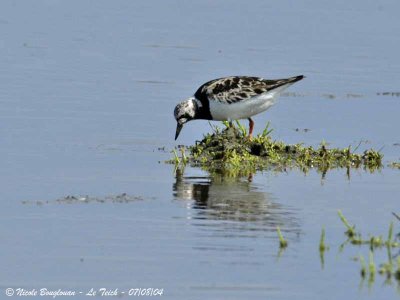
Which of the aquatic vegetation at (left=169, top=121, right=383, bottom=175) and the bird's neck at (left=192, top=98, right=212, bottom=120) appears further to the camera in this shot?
the bird's neck at (left=192, top=98, right=212, bottom=120)

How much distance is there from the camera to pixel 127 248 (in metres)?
10.7

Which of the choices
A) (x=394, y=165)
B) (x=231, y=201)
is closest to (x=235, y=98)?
(x=394, y=165)

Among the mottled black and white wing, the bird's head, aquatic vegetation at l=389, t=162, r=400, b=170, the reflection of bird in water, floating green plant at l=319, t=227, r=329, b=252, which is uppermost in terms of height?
the mottled black and white wing

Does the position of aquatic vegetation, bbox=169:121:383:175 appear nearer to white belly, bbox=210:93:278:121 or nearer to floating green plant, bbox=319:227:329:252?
white belly, bbox=210:93:278:121

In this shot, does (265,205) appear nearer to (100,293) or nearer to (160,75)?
(100,293)

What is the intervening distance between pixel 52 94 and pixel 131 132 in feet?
A: 8.34

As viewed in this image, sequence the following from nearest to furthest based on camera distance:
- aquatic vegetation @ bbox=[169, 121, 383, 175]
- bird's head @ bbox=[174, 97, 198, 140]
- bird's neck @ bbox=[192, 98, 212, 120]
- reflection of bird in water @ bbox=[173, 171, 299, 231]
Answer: reflection of bird in water @ bbox=[173, 171, 299, 231], aquatic vegetation @ bbox=[169, 121, 383, 175], bird's neck @ bbox=[192, 98, 212, 120], bird's head @ bbox=[174, 97, 198, 140]

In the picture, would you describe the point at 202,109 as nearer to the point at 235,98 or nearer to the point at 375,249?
the point at 235,98

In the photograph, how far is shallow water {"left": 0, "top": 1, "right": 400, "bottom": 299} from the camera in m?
10.2

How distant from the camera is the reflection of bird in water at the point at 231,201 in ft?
39.4

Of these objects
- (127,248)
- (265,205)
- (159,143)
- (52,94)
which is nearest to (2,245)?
(127,248)

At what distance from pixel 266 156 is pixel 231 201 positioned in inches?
98.3

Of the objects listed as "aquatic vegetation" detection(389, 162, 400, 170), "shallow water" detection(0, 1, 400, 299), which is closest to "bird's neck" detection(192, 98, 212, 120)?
"shallow water" detection(0, 1, 400, 299)

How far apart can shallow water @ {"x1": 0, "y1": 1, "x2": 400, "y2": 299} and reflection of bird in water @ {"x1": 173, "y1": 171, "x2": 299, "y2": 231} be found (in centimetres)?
3
